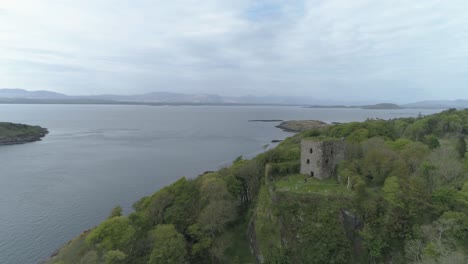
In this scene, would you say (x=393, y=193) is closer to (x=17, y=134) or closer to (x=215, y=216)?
(x=215, y=216)

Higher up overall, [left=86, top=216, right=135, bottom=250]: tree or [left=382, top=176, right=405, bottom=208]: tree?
[left=382, top=176, right=405, bottom=208]: tree

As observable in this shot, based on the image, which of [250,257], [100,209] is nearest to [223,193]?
[250,257]

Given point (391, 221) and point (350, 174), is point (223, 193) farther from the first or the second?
point (391, 221)

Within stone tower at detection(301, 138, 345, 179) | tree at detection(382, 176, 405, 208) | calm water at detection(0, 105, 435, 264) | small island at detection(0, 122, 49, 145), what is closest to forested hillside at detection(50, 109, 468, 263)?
tree at detection(382, 176, 405, 208)

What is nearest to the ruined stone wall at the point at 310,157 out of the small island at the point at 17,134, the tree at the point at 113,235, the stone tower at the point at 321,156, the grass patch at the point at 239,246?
the stone tower at the point at 321,156

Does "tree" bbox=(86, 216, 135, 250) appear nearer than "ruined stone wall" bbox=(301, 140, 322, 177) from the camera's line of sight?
Yes

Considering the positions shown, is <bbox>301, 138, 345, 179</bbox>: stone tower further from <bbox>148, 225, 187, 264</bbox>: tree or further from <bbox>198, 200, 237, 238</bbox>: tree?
<bbox>148, 225, 187, 264</bbox>: tree
